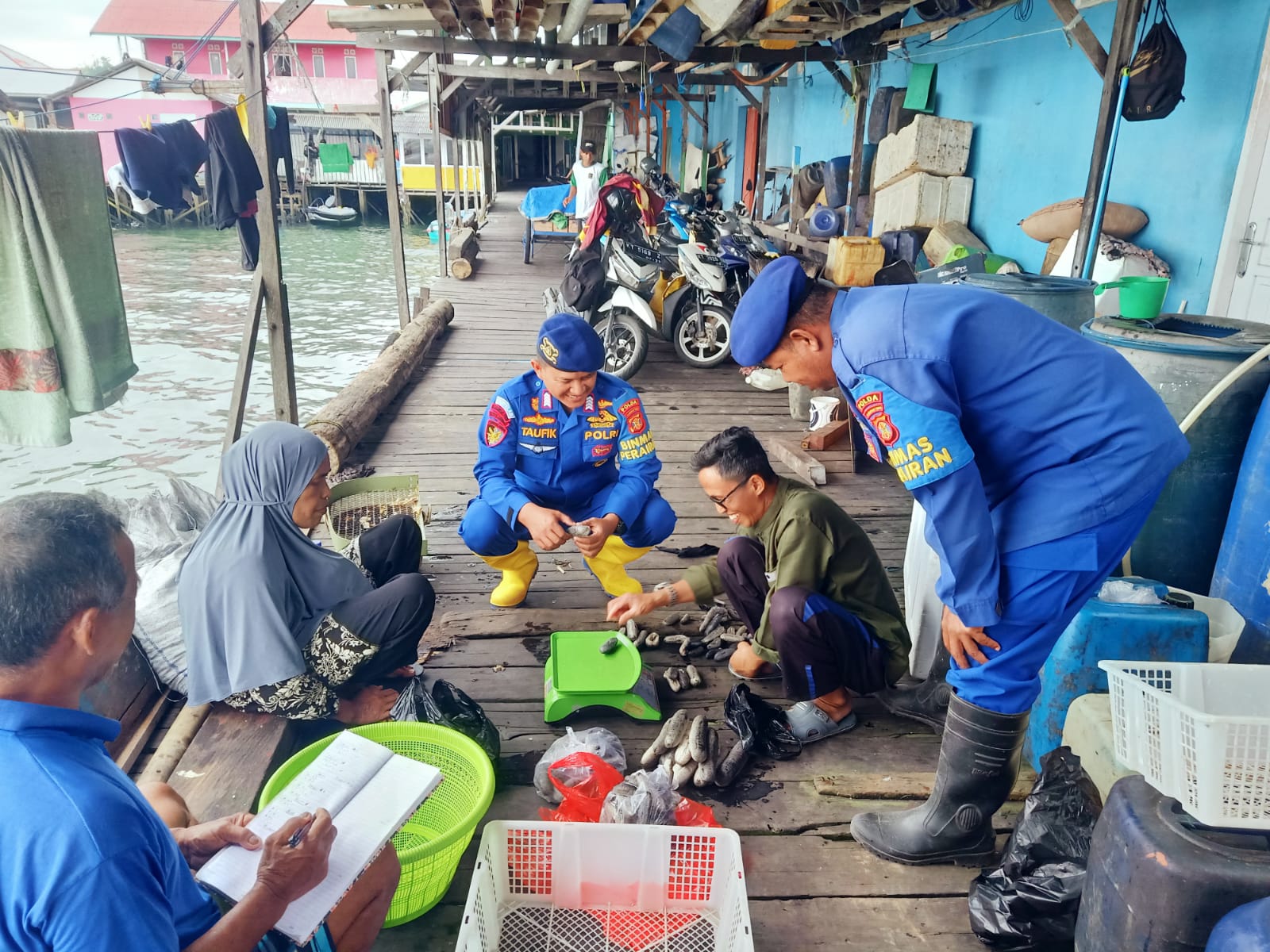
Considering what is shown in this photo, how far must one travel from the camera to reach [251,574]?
7.16 feet

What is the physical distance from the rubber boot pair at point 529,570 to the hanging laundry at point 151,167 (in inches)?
84.5

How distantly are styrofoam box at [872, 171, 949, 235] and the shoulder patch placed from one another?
21.2ft

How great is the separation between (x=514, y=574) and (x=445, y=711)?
1.14 m

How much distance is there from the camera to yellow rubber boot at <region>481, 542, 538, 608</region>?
3381 mm

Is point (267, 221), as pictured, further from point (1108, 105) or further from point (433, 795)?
point (1108, 105)

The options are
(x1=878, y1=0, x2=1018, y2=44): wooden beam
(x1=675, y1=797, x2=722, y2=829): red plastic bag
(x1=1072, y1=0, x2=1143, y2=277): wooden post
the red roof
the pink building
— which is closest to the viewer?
(x1=675, y1=797, x2=722, y2=829): red plastic bag

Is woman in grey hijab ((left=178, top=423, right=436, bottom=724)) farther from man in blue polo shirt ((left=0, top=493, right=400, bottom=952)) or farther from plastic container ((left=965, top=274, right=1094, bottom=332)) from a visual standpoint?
plastic container ((left=965, top=274, right=1094, bottom=332))

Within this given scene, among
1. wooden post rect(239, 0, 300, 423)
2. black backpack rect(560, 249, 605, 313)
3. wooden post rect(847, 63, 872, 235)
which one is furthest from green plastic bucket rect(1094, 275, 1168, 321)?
wooden post rect(847, 63, 872, 235)

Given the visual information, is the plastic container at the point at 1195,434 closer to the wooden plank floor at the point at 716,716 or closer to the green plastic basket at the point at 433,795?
the wooden plank floor at the point at 716,716

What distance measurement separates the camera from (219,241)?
2438 cm

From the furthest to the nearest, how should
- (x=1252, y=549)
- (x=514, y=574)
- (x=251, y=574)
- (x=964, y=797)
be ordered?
(x=514, y=574) < (x=1252, y=549) < (x=251, y=574) < (x=964, y=797)

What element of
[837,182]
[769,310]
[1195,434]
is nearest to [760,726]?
[769,310]

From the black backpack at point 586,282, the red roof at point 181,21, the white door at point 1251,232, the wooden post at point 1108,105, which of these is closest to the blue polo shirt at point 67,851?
the wooden post at point 1108,105

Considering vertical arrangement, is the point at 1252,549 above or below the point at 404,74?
below
